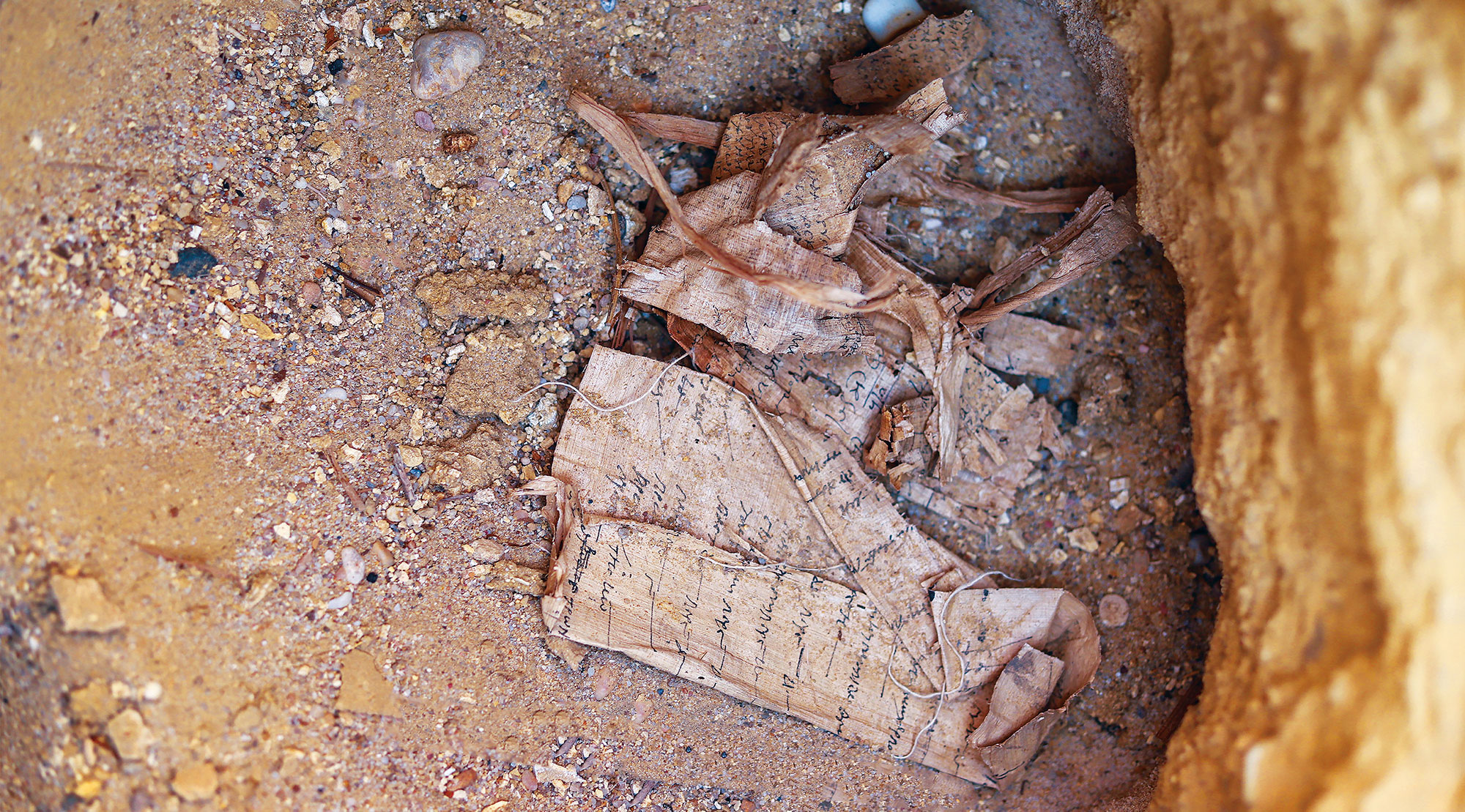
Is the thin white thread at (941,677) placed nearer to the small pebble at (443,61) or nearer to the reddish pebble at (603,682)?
the reddish pebble at (603,682)

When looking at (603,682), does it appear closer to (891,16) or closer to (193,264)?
(193,264)

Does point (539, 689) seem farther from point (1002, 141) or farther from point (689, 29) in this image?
point (1002, 141)

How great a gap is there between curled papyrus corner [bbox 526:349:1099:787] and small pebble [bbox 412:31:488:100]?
66cm

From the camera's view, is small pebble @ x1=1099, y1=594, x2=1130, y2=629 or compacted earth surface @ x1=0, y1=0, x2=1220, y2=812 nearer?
compacted earth surface @ x1=0, y1=0, x2=1220, y2=812

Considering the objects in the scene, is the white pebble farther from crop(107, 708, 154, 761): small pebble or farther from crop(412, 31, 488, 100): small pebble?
crop(107, 708, 154, 761): small pebble

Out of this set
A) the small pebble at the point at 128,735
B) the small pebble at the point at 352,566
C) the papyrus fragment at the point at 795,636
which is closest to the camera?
the small pebble at the point at 128,735

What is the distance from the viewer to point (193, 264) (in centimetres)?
154

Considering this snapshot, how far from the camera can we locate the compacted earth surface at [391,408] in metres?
1.48

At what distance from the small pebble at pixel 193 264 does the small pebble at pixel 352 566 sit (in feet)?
2.01

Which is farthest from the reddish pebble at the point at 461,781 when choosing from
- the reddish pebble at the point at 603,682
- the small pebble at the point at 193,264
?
the small pebble at the point at 193,264

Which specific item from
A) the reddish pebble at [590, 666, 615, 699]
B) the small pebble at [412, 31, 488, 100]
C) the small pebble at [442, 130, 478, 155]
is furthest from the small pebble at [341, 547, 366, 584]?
the small pebble at [412, 31, 488, 100]

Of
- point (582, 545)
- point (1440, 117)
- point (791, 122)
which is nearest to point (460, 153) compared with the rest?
point (791, 122)

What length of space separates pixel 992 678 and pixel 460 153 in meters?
1.63

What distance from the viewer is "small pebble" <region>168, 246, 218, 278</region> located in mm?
1536
